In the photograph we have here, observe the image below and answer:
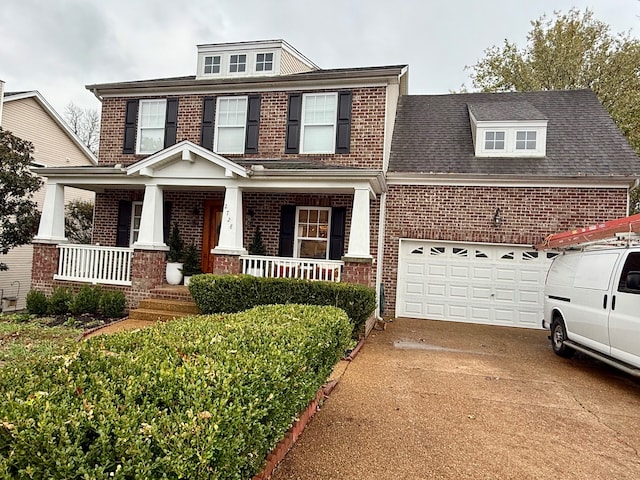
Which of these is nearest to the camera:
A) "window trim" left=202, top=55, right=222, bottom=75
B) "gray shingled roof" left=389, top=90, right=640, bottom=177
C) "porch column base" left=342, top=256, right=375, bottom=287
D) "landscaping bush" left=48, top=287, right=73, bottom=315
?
"porch column base" left=342, top=256, right=375, bottom=287

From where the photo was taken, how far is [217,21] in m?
13.4

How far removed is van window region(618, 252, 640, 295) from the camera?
526 centimetres

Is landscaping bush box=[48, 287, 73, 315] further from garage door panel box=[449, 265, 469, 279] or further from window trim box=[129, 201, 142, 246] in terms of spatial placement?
garage door panel box=[449, 265, 469, 279]

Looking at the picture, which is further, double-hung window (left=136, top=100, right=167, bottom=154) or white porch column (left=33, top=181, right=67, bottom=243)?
double-hung window (left=136, top=100, right=167, bottom=154)

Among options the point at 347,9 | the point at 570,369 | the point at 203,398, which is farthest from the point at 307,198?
the point at 203,398

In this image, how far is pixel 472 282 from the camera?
1023 cm

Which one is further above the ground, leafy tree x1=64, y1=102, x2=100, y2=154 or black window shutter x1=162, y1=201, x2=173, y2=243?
leafy tree x1=64, y1=102, x2=100, y2=154

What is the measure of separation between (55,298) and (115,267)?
1.42 meters

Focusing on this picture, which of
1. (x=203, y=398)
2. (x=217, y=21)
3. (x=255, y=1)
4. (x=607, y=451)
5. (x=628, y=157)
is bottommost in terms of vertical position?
(x=607, y=451)

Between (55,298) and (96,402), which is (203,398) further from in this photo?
(55,298)

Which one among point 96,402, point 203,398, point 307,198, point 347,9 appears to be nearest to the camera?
point 96,402

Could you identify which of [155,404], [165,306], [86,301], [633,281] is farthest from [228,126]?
[155,404]

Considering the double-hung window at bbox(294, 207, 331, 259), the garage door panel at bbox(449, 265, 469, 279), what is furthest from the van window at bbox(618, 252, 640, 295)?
the double-hung window at bbox(294, 207, 331, 259)

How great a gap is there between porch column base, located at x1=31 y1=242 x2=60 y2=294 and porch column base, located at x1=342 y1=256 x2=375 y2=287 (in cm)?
727
